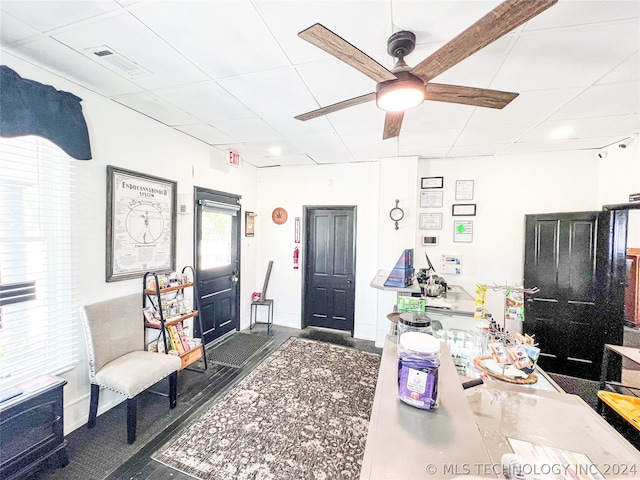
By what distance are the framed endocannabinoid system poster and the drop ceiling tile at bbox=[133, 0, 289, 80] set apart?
4.43 feet

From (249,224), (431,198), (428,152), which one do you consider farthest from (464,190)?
(249,224)

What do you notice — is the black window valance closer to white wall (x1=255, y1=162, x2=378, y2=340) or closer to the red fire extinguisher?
white wall (x1=255, y1=162, x2=378, y2=340)

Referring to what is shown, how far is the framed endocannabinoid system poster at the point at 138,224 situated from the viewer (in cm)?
235

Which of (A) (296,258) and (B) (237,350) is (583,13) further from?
(B) (237,350)

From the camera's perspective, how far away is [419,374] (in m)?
0.82

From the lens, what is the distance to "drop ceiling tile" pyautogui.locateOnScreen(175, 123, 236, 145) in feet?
9.54

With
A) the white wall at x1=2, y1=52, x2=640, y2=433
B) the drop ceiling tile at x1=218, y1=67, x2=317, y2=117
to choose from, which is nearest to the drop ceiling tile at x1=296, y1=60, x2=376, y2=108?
the drop ceiling tile at x1=218, y1=67, x2=317, y2=117

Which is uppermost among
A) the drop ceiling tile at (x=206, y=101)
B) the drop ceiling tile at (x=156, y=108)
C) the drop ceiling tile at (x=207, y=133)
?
the drop ceiling tile at (x=207, y=133)

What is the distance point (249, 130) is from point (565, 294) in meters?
4.04

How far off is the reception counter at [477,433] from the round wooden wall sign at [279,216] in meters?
3.57

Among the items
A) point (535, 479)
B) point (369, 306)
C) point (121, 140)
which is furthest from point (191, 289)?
point (535, 479)

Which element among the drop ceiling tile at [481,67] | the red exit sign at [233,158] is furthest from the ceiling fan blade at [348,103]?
the red exit sign at [233,158]

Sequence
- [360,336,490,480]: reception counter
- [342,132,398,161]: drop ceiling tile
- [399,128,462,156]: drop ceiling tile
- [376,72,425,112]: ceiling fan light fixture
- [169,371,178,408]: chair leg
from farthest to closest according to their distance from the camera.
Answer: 1. [342,132,398,161]: drop ceiling tile
2. [399,128,462,156]: drop ceiling tile
3. [169,371,178,408]: chair leg
4. [376,72,425,112]: ceiling fan light fixture
5. [360,336,490,480]: reception counter

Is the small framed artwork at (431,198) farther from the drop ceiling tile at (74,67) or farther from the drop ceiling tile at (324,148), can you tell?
the drop ceiling tile at (74,67)
